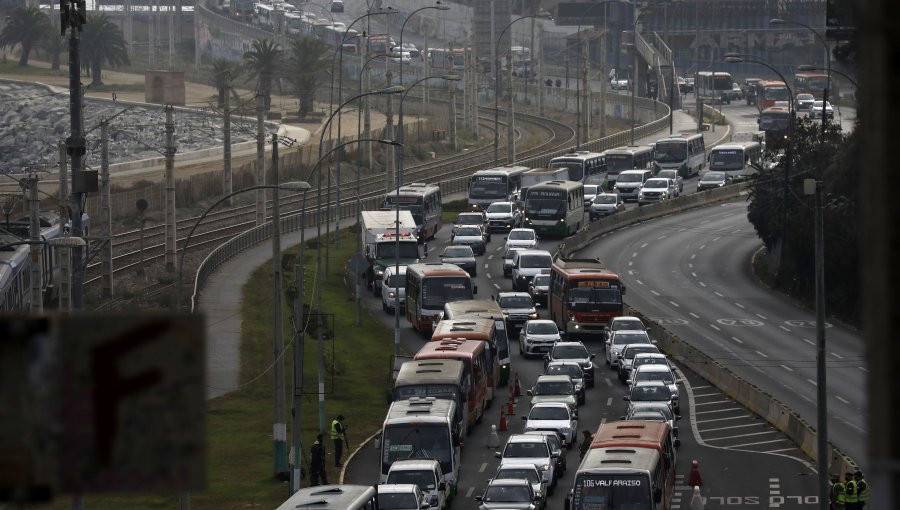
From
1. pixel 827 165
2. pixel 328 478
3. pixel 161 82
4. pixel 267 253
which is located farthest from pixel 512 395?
pixel 161 82

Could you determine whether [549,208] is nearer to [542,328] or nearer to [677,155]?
[542,328]

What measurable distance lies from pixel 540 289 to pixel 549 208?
17.0 meters

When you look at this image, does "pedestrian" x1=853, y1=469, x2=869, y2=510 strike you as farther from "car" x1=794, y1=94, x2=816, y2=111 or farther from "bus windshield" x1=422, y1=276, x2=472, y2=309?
"car" x1=794, y1=94, x2=816, y2=111

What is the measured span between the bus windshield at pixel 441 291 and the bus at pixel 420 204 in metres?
20.4

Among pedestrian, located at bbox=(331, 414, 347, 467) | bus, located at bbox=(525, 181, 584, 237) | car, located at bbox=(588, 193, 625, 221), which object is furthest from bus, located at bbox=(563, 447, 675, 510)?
car, located at bbox=(588, 193, 625, 221)

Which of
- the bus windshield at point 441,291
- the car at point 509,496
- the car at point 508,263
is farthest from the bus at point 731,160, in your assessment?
the car at point 509,496

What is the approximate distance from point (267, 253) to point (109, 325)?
2808 inches

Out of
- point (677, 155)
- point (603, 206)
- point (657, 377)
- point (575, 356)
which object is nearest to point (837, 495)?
point (657, 377)

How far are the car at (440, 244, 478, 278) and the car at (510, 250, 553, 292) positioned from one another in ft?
8.51

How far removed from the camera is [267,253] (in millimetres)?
76875

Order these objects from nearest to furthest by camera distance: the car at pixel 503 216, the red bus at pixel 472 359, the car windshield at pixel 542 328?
the red bus at pixel 472 359 < the car windshield at pixel 542 328 < the car at pixel 503 216

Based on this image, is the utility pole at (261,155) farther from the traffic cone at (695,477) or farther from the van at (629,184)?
the traffic cone at (695,477)

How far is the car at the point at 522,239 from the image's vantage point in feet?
256

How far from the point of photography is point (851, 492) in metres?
33.5
